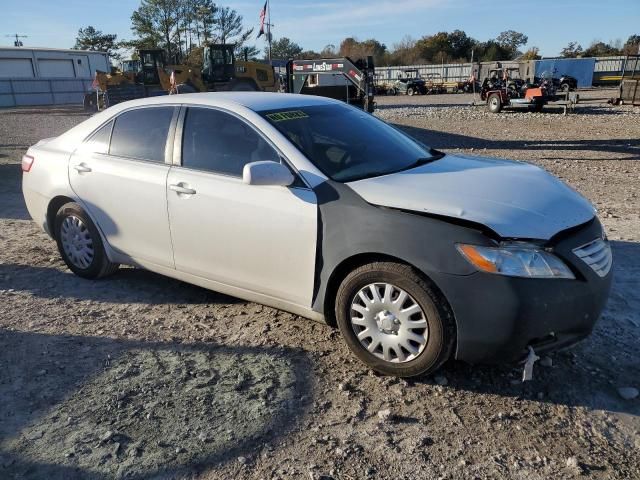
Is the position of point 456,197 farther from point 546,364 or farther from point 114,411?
point 114,411

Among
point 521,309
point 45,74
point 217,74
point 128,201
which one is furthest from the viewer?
point 45,74

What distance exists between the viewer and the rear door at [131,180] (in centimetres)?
414

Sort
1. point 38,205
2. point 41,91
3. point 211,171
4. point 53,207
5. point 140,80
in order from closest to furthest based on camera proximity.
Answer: point 211,171 → point 53,207 → point 38,205 → point 140,80 → point 41,91

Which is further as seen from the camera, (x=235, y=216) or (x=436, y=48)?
(x=436, y=48)

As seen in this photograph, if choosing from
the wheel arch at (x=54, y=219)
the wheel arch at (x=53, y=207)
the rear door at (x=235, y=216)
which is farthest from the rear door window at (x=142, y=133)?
the wheel arch at (x=53, y=207)

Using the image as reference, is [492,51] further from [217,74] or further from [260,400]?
[260,400]

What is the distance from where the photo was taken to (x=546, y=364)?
337 cm

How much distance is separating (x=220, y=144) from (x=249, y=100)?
17.9 inches

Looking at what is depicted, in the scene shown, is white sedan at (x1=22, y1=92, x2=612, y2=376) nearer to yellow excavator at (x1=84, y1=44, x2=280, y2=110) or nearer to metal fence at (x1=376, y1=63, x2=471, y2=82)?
yellow excavator at (x1=84, y1=44, x2=280, y2=110)

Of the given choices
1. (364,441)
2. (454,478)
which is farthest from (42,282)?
(454,478)

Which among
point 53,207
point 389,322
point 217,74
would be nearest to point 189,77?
point 217,74

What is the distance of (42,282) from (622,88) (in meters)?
27.4

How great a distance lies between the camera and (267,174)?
3338 mm

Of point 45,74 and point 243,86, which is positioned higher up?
point 45,74
